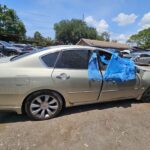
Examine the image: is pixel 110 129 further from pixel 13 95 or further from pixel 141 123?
pixel 13 95

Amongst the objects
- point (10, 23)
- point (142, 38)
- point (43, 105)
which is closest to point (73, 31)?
point (10, 23)

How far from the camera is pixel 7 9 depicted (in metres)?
60.6

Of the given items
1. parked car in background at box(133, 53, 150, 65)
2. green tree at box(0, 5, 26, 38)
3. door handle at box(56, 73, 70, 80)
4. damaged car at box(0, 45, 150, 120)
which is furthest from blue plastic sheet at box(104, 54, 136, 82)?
green tree at box(0, 5, 26, 38)

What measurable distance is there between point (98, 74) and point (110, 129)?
3.93ft

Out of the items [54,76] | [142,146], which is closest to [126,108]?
[142,146]

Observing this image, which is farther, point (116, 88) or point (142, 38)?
point (142, 38)

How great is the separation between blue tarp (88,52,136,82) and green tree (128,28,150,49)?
64689 mm

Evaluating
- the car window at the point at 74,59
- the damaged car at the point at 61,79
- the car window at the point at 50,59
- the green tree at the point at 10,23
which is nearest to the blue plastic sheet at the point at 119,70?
the damaged car at the point at 61,79

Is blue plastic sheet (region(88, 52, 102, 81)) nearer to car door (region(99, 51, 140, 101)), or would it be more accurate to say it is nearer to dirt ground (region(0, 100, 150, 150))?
car door (region(99, 51, 140, 101))

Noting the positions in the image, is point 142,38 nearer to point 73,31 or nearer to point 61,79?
point 73,31

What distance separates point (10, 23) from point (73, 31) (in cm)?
1872

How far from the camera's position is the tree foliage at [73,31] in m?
64.2

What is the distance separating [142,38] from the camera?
67.6 metres

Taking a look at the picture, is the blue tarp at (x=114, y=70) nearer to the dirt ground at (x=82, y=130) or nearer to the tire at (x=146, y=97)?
the tire at (x=146, y=97)
